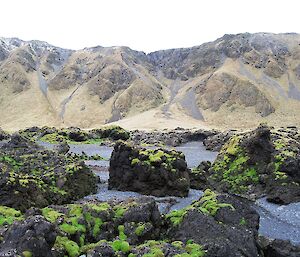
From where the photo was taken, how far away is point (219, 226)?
72.5ft

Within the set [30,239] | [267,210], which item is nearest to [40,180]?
[30,239]

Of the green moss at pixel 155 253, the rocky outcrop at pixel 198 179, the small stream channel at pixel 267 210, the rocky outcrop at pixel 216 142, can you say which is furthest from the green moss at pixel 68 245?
the rocky outcrop at pixel 216 142

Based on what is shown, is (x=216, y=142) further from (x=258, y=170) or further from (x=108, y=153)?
(x=258, y=170)

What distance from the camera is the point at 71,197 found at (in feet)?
126

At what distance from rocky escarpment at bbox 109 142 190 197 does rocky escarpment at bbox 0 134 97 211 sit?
136 inches

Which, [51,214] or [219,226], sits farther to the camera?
[51,214]

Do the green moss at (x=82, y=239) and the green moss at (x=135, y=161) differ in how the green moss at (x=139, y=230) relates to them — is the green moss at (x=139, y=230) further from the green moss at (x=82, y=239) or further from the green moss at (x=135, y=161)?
the green moss at (x=135, y=161)

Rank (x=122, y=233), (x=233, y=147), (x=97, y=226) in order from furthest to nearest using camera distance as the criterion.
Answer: (x=233, y=147)
(x=97, y=226)
(x=122, y=233)

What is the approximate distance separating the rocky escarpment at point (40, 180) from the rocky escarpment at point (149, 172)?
345 cm

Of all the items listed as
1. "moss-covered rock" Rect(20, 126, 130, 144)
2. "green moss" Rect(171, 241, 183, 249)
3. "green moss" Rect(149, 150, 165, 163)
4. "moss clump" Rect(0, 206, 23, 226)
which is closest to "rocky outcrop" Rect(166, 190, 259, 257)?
"green moss" Rect(171, 241, 183, 249)

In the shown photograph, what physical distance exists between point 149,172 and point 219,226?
771 inches

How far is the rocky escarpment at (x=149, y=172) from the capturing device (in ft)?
134

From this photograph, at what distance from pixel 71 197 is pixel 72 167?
458 cm

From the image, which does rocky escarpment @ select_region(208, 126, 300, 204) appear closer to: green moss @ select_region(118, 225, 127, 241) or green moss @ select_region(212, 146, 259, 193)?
green moss @ select_region(212, 146, 259, 193)
